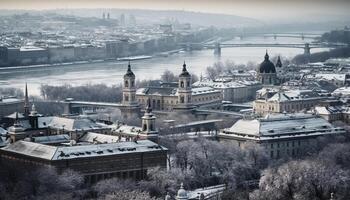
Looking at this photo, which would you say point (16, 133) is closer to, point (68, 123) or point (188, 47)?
point (68, 123)

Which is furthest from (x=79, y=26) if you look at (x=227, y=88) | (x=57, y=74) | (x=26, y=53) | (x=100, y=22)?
(x=227, y=88)

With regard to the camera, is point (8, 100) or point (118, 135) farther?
point (8, 100)

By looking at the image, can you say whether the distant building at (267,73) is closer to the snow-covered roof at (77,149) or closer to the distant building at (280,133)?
the distant building at (280,133)

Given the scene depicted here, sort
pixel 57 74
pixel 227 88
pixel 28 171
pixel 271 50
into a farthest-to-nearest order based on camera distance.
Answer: pixel 271 50 < pixel 57 74 < pixel 227 88 < pixel 28 171

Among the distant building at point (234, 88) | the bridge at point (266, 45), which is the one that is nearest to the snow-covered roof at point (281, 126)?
the distant building at point (234, 88)

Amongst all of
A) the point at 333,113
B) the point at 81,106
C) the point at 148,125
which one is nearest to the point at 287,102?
the point at 333,113

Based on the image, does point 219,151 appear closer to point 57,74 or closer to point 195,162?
point 195,162
